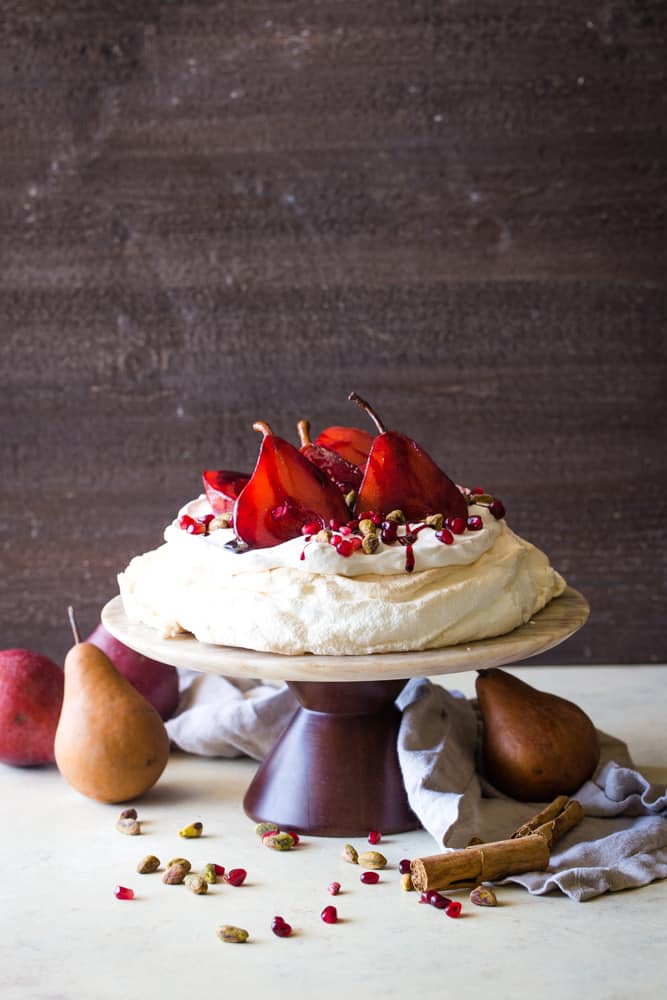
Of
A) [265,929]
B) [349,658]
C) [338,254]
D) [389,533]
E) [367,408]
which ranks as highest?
[338,254]

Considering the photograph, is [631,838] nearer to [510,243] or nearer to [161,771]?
[161,771]

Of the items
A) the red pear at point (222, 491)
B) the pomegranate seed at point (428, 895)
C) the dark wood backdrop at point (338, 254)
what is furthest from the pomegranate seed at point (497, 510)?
the dark wood backdrop at point (338, 254)

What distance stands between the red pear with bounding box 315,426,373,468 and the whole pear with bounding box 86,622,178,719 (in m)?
0.38

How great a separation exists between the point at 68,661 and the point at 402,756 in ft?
1.33

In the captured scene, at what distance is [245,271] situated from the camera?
2.12 metres

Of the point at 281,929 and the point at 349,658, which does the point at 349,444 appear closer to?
the point at 349,658

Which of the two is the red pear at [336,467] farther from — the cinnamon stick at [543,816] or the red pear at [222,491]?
the cinnamon stick at [543,816]

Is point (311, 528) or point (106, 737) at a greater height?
point (311, 528)

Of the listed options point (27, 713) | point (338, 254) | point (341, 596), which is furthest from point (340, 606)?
point (338, 254)

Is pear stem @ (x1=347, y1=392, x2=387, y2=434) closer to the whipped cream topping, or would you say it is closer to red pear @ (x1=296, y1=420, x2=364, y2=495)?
red pear @ (x1=296, y1=420, x2=364, y2=495)

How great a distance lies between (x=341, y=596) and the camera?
3.99ft

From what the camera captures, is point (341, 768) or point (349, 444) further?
point (349, 444)

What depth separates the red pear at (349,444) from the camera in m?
1.52

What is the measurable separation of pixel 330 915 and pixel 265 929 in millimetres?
60
